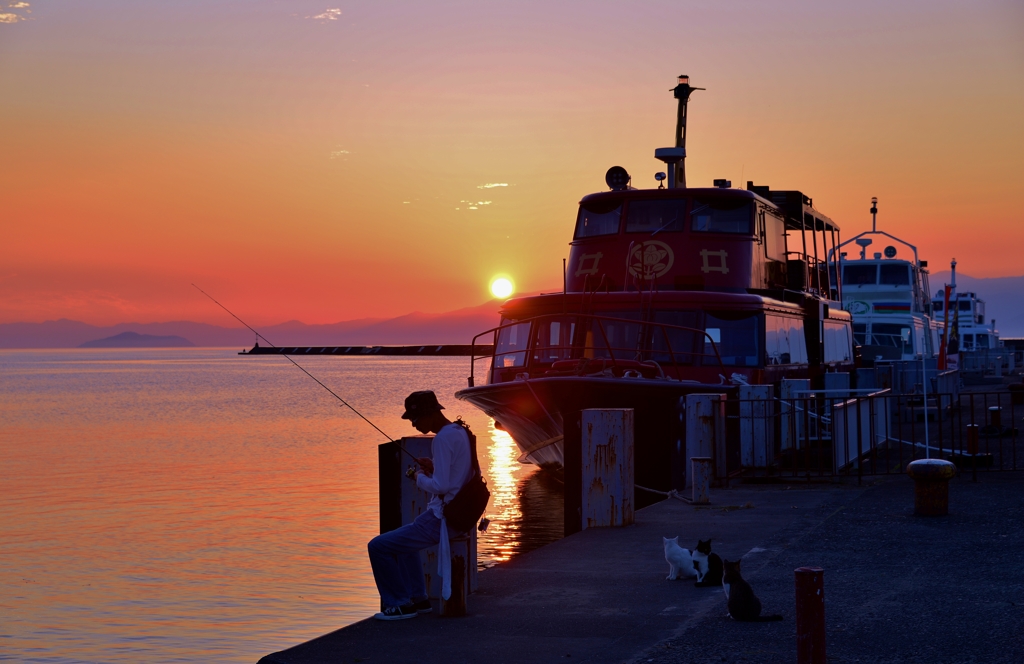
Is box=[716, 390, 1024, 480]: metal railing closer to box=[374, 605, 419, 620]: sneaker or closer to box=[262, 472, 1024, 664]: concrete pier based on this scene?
box=[262, 472, 1024, 664]: concrete pier

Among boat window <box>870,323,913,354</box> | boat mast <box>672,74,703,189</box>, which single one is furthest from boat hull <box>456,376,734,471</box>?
boat window <box>870,323,913,354</box>

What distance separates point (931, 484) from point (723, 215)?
390 inches

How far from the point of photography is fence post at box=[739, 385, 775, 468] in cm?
1711

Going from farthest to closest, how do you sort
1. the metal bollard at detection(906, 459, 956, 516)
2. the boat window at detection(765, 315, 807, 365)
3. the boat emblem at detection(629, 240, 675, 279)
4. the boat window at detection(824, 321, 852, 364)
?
1. the boat window at detection(824, 321, 852, 364)
2. the boat emblem at detection(629, 240, 675, 279)
3. the boat window at detection(765, 315, 807, 365)
4. the metal bollard at detection(906, 459, 956, 516)

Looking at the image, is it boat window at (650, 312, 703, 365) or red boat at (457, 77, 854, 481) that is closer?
red boat at (457, 77, 854, 481)

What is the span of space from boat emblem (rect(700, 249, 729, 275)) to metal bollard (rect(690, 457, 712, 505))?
7261mm

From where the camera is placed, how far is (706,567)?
9.53m

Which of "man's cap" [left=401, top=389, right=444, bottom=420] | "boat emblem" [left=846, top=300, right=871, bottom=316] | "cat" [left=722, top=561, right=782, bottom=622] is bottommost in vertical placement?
"cat" [left=722, top=561, right=782, bottom=622]

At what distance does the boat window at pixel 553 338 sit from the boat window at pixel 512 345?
0.92 ft

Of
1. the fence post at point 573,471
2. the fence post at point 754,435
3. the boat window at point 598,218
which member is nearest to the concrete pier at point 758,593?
the fence post at point 573,471

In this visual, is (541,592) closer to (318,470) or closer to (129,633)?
(129,633)

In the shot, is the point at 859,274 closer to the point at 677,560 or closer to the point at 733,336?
the point at 733,336

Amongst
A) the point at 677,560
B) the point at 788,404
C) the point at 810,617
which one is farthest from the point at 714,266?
the point at 810,617

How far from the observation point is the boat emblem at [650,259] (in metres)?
21.0
